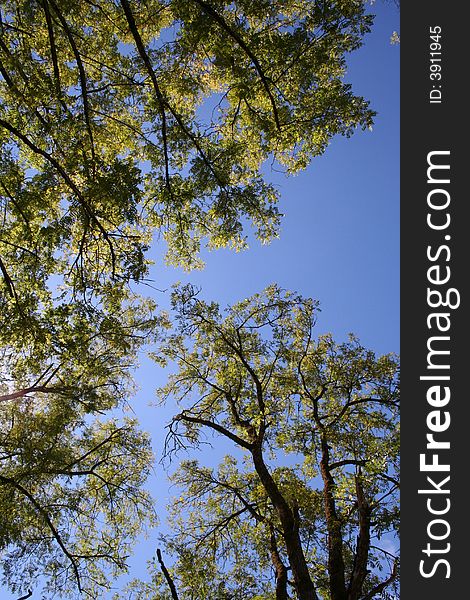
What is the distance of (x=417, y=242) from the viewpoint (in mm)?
4723

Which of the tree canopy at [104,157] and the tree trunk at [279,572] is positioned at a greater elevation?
the tree canopy at [104,157]

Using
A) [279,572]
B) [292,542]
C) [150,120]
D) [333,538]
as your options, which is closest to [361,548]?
[333,538]

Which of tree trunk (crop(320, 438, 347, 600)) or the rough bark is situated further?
tree trunk (crop(320, 438, 347, 600))

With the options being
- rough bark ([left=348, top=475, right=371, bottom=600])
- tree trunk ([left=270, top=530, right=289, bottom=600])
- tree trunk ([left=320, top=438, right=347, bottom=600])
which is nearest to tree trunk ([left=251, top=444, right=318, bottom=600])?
tree trunk ([left=320, top=438, right=347, bottom=600])

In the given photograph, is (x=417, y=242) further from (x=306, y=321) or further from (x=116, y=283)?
(x=306, y=321)

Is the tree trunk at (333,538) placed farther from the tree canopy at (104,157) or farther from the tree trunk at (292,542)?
the tree canopy at (104,157)

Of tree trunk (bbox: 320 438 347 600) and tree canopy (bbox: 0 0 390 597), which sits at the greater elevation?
tree canopy (bbox: 0 0 390 597)

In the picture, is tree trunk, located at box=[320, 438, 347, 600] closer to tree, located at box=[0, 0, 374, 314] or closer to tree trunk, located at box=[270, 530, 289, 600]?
tree trunk, located at box=[270, 530, 289, 600]

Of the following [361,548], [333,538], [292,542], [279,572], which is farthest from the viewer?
[279,572]

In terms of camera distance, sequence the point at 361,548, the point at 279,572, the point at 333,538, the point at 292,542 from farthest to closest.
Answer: the point at 279,572 → the point at 333,538 → the point at 292,542 → the point at 361,548

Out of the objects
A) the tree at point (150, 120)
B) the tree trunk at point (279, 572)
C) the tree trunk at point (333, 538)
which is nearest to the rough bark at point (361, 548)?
the tree trunk at point (333, 538)

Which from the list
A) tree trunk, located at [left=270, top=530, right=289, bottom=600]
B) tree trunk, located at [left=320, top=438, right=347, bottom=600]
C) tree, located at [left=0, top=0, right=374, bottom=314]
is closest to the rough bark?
tree trunk, located at [left=320, top=438, right=347, bottom=600]

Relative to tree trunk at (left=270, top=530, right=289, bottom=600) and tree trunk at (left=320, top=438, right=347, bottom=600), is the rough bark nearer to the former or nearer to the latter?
tree trunk at (left=320, top=438, right=347, bottom=600)

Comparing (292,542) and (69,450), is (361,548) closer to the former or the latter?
(292,542)
